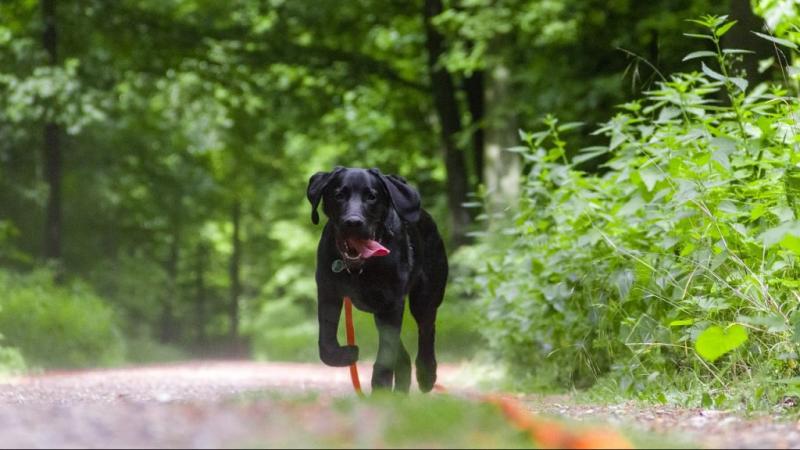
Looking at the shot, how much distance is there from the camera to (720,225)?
7.14 m

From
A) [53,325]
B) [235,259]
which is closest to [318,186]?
[53,325]

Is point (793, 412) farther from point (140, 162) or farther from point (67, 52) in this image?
point (140, 162)

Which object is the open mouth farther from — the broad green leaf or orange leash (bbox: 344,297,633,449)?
orange leash (bbox: 344,297,633,449)

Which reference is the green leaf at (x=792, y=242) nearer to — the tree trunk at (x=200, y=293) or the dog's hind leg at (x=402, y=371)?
the dog's hind leg at (x=402, y=371)

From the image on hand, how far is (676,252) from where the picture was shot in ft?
26.9

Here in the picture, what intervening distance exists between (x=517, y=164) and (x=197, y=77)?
8266 millimetres

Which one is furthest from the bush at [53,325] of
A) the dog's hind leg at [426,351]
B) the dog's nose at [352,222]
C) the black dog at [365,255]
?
the dog's nose at [352,222]

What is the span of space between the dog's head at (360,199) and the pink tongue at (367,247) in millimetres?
34

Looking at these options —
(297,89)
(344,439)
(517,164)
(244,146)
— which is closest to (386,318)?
(344,439)

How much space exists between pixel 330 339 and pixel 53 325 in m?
11.6

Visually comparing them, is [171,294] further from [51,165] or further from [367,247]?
[367,247]

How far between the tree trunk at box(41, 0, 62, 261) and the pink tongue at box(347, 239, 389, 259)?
17.4 m

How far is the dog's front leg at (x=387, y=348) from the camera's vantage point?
23.3 feet

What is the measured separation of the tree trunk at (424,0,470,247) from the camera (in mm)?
22406
